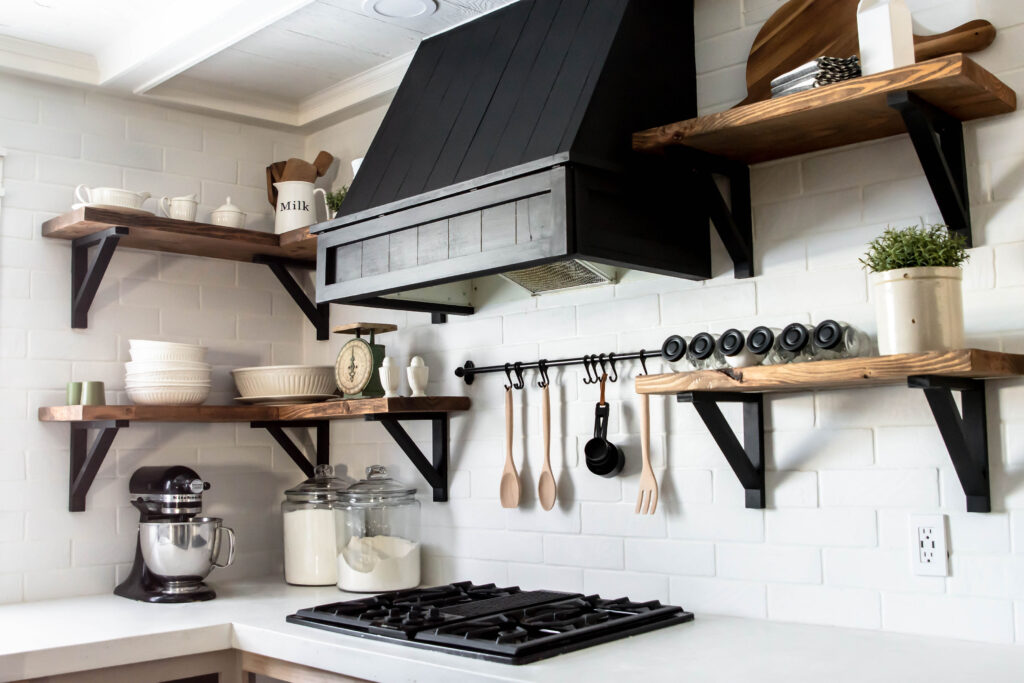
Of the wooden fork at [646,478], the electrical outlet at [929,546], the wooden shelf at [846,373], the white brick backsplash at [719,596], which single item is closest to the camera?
the wooden shelf at [846,373]

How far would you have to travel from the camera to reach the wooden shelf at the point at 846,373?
1494 millimetres

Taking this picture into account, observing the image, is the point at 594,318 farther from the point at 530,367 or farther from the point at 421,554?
the point at 421,554

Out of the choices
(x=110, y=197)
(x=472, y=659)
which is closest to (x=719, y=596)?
(x=472, y=659)

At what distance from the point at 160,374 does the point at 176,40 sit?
2.97 feet

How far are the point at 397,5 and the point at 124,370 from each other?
134cm

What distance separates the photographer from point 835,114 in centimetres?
174

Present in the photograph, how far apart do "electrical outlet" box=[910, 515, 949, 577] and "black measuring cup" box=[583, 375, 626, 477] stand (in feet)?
2.22

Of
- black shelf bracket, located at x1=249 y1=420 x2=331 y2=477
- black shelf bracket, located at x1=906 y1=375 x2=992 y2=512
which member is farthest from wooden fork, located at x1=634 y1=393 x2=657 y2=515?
black shelf bracket, located at x1=249 y1=420 x2=331 y2=477

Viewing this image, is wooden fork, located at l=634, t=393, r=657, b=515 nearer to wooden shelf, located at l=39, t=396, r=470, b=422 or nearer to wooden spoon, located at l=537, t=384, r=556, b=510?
wooden spoon, located at l=537, t=384, r=556, b=510

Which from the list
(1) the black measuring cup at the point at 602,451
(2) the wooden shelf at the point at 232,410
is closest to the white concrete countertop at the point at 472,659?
(1) the black measuring cup at the point at 602,451

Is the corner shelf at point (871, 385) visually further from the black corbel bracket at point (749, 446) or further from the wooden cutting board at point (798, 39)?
the wooden cutting board at point (798, 39)

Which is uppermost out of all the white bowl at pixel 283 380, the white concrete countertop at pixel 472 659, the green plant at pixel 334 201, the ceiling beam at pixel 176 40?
the ceiling beam at pixel 176 40

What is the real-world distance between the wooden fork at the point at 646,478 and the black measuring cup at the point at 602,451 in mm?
71

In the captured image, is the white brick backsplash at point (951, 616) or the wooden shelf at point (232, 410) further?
the wooden shelf at point (232, 410)
